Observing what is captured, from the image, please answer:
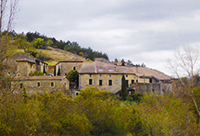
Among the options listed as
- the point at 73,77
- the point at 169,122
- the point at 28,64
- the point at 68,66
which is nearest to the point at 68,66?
the point at 68,66

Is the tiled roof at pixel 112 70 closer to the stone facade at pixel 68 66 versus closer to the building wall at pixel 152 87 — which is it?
the building wall at pixel 152 87

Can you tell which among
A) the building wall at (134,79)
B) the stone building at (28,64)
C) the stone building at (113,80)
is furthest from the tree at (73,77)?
the building wall at (134,79)

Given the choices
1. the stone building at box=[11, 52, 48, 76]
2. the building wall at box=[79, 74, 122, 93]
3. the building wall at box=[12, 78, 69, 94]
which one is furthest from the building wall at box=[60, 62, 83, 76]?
the building wall at box=[12, 78, 69, 94]

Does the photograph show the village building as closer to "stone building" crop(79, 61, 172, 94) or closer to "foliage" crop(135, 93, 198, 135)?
"stone building" crop(79, 61, 172, 94)

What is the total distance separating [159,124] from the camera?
1641cm

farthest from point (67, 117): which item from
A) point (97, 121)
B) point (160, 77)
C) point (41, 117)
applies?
point (160, 77)

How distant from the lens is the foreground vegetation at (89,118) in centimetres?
1045

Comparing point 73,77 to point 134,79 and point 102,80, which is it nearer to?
point 102,80

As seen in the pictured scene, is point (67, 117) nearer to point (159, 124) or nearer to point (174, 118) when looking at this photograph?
point (159, 124)

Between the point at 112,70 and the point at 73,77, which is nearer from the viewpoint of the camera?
the point at 73,77

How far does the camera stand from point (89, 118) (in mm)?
19781

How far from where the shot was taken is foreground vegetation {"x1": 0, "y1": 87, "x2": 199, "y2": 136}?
10.5 meters

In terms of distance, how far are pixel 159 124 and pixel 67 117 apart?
7.32 metres

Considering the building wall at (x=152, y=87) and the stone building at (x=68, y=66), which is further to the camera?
the stone building at (x=68, y=66)
